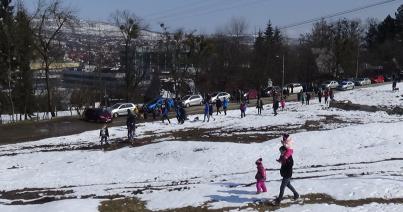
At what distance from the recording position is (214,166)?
2898cm

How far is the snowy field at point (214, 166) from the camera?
1850 cm

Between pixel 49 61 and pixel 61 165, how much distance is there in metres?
35.5

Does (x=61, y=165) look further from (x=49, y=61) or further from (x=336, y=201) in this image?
(x=49, y=61)

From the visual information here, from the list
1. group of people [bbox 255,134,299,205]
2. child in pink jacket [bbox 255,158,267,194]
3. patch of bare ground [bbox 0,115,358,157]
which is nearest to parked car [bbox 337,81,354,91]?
patch of bare ground [bbox 0,115,358,157]

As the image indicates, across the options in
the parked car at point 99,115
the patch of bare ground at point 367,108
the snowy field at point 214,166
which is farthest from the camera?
the parked car at point 99,115

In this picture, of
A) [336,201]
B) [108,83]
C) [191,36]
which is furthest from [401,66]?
[336,201]

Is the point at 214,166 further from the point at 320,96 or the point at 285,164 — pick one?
the point at 320,96

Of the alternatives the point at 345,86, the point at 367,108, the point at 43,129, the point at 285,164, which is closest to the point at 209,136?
Result: the point at 43,129

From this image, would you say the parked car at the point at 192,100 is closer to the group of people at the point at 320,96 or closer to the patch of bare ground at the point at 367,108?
the group of people at the point at 320,96

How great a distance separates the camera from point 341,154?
29.2m

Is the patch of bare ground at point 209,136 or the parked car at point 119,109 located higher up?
the parked car at point 119,109

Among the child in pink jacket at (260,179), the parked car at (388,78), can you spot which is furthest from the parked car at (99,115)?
the parked car at (388,78)

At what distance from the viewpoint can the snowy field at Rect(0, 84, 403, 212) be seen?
1850 centimetres

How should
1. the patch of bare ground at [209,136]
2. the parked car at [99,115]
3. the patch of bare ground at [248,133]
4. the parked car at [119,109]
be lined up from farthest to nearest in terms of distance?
the parked car at [119,109], the parked car at [99,115], the patch of bare ground at [209,136], the patch of bare ground at [248,133]
